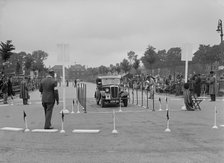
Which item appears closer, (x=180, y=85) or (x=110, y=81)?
(x=110, y=81)

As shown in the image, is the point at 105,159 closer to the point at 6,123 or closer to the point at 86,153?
the point at 86,153

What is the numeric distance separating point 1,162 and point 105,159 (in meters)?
2.18

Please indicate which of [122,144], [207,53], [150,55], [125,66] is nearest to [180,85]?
[122,144]

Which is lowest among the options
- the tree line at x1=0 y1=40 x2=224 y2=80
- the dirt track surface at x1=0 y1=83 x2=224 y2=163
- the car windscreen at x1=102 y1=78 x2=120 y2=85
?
the dirt track surface at x1=0 y1=83 x2=224 y2=163

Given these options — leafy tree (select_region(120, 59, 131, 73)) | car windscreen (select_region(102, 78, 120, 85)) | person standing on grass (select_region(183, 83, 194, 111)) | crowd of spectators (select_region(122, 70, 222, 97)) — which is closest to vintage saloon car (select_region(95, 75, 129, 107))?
car windscreen (select_region(102, 78, 120, 85))

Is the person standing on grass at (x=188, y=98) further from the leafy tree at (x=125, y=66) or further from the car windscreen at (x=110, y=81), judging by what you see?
the leafy tree at (x=125, y=66)

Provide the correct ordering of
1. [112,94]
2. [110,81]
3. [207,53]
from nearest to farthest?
[112,94]
[110,81]
[207,53]

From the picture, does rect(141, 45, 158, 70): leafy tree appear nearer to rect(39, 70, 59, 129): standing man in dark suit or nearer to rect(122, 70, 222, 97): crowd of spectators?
rect(122, 70, 222, 97): crowd of spectators

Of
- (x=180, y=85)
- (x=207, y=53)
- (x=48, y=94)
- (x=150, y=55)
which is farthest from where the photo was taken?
(x=207, y=53)

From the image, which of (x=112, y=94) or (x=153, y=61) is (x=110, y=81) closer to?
(x=112, y=94)

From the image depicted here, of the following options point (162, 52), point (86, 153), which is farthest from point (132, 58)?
point (86, 153)

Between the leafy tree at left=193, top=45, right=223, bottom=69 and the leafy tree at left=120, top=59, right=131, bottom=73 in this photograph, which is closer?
the leafy tree at left=193, top=45, right=223, bottom=69

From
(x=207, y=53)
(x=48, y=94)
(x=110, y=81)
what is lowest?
(x=48, y=94)

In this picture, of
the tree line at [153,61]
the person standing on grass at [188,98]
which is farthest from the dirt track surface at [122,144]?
the tree line at [153,61]
